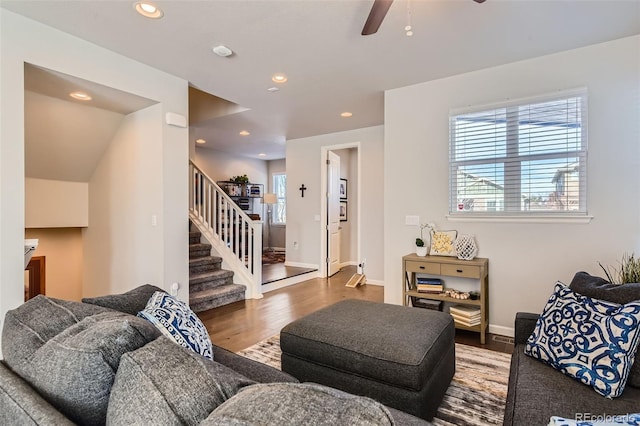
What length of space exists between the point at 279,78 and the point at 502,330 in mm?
3487

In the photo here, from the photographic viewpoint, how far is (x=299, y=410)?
0.59m

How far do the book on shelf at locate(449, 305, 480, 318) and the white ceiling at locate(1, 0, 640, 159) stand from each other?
95.5 inches

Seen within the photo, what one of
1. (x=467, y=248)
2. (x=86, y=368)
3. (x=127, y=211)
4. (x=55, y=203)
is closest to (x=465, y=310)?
(x=467, y=248)

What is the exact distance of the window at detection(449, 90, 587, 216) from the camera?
289cm

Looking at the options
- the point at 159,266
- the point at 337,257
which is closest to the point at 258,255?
the point at 159,266

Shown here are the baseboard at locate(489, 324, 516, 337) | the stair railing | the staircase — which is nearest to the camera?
the baseboard at locate(489, 324, 516, 337)

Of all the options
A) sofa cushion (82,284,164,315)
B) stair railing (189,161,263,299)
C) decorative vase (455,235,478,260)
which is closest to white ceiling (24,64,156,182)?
stair railing (189,161,263,299)

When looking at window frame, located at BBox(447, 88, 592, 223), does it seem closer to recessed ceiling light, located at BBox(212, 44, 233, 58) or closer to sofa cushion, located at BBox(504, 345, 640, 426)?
sofa cushion, located at BBox(504, 345, 640, 426)

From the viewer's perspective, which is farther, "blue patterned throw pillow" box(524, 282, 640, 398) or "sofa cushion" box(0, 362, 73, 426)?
"blue patterned throw pillow" box(524, 282, 640, 398)

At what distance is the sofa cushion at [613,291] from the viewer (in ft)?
4.56

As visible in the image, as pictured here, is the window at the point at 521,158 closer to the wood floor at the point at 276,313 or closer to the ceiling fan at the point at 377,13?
the wood floor at the point at 276,313

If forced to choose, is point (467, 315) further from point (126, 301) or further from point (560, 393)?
point (126, 301)

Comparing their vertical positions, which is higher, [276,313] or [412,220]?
[412,220]

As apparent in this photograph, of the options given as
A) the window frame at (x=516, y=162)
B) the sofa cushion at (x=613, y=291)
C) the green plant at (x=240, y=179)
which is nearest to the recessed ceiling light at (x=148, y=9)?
the window frame at (x=516, y=162)
